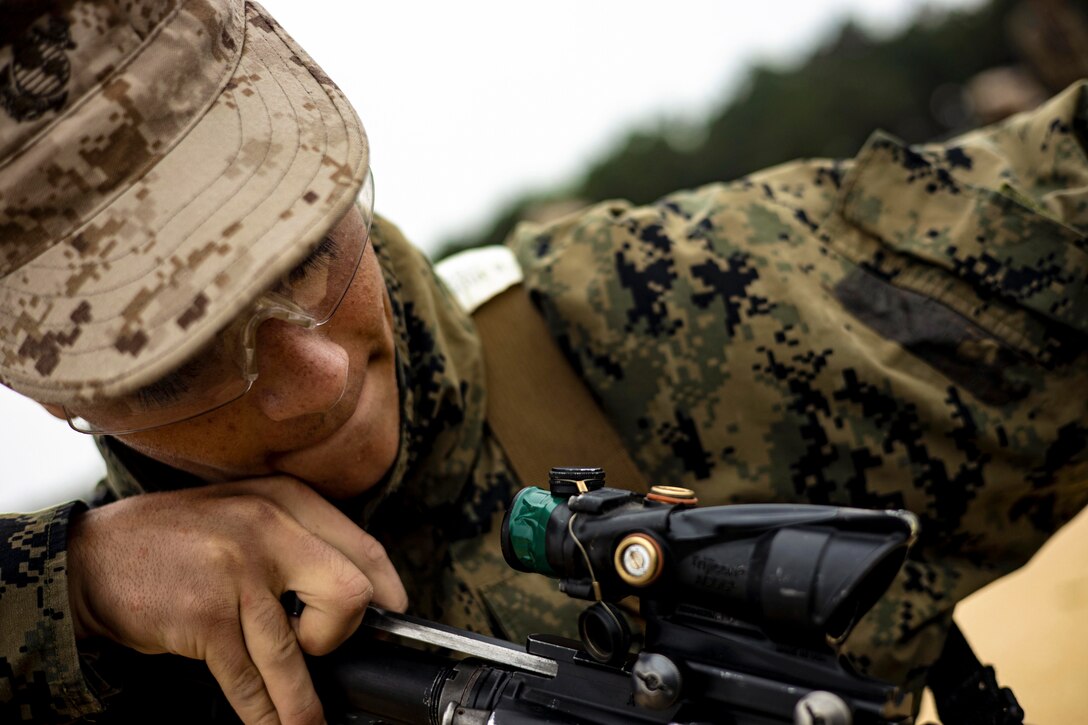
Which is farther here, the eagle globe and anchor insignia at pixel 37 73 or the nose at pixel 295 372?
the nose at pixel 295 372

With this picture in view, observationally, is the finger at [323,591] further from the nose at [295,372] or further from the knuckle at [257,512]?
the nose at [295,372]

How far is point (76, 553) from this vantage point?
1.88 m

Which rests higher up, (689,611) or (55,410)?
(55,410)

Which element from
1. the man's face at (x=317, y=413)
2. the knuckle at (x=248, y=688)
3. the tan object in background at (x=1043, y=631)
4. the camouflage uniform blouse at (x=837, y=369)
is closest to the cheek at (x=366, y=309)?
the man's face at (x=317, y=413)

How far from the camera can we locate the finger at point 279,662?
168 cm

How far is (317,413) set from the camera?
5.52 ft

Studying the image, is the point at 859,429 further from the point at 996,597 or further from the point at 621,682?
the point at 996,597

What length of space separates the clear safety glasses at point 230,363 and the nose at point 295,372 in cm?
2

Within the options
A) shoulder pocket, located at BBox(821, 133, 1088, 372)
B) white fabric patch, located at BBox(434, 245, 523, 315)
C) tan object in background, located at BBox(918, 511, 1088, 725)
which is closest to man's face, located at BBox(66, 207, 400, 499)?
white fabric patch, located at BBox(434, 245, 523, 315)

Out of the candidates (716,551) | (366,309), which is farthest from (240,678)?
(716,551)

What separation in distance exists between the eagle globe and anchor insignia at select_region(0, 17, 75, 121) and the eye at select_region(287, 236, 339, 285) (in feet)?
1.40

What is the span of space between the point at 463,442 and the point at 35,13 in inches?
52.4

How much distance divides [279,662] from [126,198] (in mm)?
859

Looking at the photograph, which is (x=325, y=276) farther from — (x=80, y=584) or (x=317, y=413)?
(x=80, y=584)
